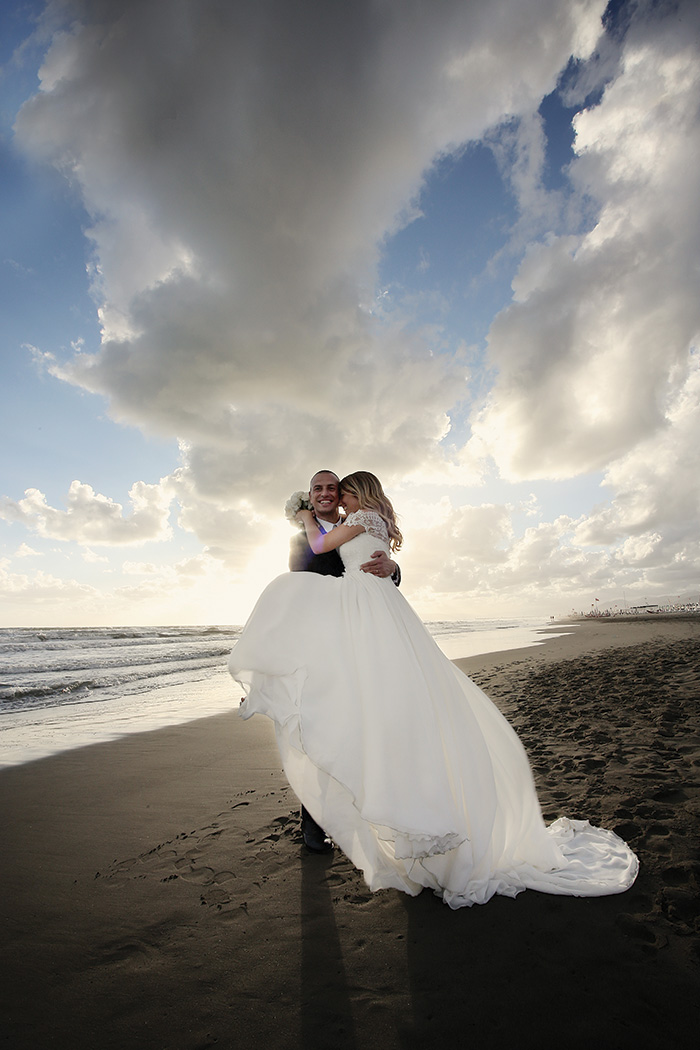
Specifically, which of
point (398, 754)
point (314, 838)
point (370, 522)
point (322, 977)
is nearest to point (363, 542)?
point (370, 522)

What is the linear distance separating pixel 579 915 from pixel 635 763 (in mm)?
2810

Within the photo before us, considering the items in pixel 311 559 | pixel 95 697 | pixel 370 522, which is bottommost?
pixel 95 697

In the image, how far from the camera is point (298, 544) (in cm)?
424

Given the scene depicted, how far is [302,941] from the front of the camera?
245cm

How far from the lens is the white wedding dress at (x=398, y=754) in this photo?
2521 mm

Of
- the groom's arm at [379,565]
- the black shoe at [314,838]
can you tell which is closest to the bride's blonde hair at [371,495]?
the groom's arm at [379,565]

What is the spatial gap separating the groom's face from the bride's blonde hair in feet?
0.95

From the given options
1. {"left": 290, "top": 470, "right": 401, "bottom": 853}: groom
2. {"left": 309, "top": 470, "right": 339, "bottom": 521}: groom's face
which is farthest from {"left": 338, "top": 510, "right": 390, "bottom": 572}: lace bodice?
{"left": 309, "top": 470, "right": 339, "bottom": 521}: groom's face

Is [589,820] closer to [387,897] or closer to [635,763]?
[635,763]

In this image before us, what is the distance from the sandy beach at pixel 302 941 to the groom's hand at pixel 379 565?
6.59 feet

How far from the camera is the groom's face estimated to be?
13.6 ft

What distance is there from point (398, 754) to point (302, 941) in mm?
1089

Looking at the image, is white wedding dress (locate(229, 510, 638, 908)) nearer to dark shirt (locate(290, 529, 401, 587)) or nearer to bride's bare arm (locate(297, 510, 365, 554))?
bride's bare arm (locate(297, 510, 365, 554))

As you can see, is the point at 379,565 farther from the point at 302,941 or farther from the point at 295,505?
the point at 302,941
